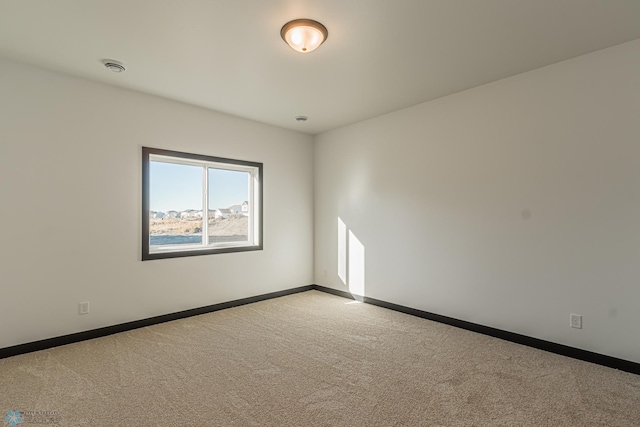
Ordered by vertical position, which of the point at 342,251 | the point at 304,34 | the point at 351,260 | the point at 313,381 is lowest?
the point at 313,381

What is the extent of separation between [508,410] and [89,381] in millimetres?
3047

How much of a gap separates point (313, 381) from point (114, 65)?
3.36 m

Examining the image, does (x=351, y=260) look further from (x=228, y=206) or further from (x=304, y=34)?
(x=304, y=34)

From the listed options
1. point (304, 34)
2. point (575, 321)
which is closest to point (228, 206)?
point (304, 34)

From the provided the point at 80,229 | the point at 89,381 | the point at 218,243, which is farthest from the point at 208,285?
the point at 89,381

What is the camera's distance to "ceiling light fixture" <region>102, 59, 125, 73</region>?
9.75ft

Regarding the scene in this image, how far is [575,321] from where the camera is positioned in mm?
2895

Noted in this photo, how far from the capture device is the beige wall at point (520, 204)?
2.70 m

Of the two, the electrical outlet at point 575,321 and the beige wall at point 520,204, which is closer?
the beige wall at point 520,204

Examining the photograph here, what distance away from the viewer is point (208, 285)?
14.0 feet

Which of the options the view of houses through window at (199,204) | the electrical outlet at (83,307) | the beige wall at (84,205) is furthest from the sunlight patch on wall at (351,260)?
the electrical outlet at (83,307)

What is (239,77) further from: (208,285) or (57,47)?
(208,285)

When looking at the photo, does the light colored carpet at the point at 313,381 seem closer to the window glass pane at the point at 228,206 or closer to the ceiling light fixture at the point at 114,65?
the window glass pane at the point at 228,206

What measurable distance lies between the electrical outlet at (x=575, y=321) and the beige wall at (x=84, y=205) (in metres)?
3.88
